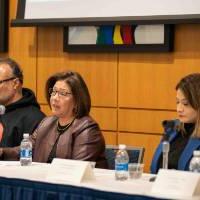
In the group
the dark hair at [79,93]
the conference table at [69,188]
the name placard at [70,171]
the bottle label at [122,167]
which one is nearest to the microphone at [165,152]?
the conference table at [69,188]

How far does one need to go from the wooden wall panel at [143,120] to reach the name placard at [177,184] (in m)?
2.77

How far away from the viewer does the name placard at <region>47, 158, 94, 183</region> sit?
331cm

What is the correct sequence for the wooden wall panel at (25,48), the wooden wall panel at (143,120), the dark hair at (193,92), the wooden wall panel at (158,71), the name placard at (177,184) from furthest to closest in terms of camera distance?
1. the wooden wall panel at (25,48)
2. the wooden wall panel at (143,120)
3. the wooden wall panel at (158,71)
4. the dark hair at (193,92)
5. the name placard at (177,184)

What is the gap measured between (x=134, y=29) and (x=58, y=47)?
39.9 inches

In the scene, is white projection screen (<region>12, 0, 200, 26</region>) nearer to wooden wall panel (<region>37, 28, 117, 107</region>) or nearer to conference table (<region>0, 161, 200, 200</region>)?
wooden wall panel (<region>37, 28, 117, 107</region>)

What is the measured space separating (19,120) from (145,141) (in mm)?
1436

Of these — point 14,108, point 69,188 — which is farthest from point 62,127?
point 69,188

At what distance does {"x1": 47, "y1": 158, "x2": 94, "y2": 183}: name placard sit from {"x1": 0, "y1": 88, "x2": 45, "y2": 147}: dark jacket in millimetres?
1586

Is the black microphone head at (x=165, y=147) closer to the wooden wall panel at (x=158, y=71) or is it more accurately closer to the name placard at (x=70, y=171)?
the name placard at (x=70, y=171)

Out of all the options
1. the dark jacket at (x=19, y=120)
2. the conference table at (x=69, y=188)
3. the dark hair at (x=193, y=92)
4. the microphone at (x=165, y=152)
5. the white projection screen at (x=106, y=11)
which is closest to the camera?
the conference table at (x=69, y=188)

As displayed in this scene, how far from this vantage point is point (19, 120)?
5.02m

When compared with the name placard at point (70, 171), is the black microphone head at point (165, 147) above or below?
above

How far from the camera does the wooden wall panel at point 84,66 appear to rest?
242 inches

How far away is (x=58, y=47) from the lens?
6.50 m
